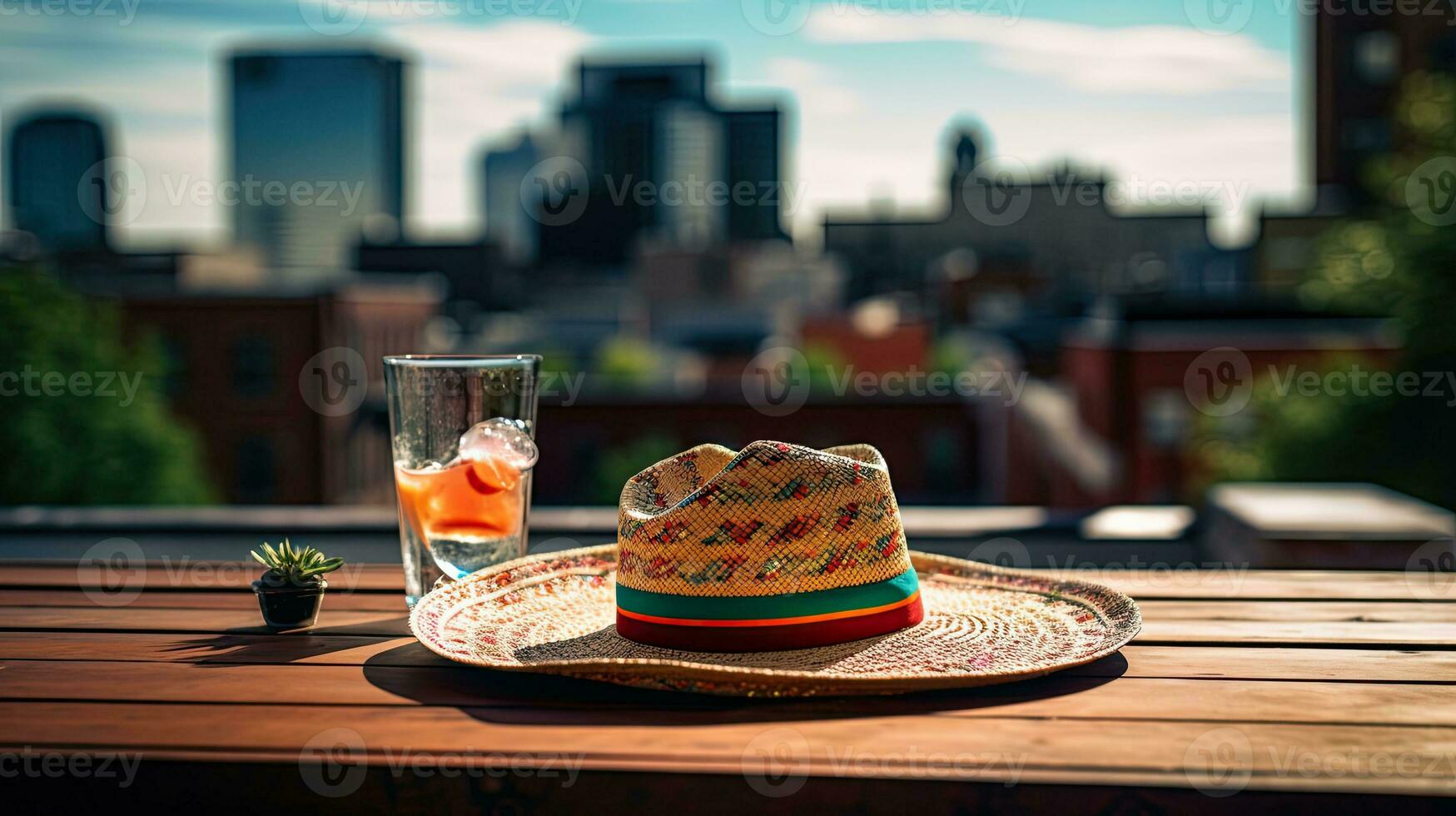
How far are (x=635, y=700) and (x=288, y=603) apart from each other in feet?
2.08

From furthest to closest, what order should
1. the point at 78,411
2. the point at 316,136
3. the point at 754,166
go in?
the point at 316,136
the point at 754,166
the point at 78,411

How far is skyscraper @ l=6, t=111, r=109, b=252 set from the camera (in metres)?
79.6

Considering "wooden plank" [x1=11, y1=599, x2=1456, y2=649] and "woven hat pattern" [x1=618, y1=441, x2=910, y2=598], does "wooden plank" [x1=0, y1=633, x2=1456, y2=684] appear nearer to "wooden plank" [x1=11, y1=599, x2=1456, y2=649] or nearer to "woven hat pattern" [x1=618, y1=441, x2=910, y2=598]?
"wooden plank" [x1=11, y1=599, x2=1456, y2=649]

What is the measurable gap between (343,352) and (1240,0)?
32.3 meters

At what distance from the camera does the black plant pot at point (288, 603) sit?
5.46ft

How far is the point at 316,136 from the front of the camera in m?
97.4

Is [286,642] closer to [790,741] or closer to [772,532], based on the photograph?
[772,532]

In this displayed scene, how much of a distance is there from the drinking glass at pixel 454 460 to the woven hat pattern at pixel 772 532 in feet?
1.15

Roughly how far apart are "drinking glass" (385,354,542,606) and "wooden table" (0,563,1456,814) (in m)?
0.18

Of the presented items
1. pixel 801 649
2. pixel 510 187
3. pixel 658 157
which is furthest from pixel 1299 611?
pixel 510 187

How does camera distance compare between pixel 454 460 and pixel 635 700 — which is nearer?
pixel 635 700

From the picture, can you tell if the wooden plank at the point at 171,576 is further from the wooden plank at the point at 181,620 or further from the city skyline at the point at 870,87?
the city skyline at the point at 870,87

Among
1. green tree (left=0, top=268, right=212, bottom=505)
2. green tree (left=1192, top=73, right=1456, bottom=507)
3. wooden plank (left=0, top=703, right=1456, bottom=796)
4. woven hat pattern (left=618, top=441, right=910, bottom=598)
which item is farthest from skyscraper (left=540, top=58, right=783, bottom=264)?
wooden plank (left=0, top=703, right=1456, bottom=796)

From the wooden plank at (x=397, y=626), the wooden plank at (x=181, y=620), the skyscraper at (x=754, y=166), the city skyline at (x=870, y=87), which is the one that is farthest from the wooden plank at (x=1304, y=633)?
the skyscraper at (x=754, y=166)
